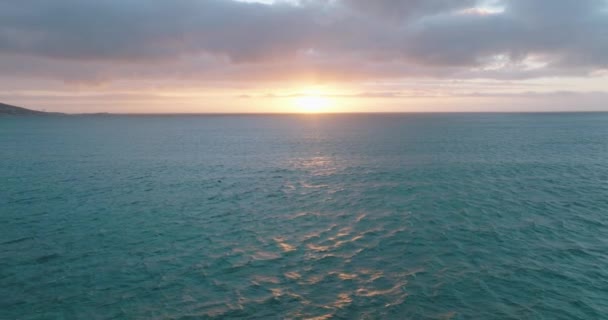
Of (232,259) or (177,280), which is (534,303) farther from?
(177,280)

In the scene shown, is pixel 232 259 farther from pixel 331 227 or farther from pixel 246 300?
pixel 331 227

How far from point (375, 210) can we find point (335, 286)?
60.0 ft

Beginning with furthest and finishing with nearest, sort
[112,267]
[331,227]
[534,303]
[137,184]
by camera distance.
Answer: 1. [137,184]
2. [331,227]
3. [112,267]
4. [534,303]

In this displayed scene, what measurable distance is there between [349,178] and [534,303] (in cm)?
3973

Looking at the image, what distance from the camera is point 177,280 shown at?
2372 centimetres

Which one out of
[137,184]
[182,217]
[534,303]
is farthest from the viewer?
[137,184]

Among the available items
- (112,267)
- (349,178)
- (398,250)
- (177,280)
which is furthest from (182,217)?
(349,178)

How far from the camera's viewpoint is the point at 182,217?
37.9m

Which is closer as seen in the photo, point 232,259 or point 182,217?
point 232,259

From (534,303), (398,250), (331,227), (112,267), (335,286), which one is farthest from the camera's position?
(331,227)

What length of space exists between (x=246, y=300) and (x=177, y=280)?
17.7ft

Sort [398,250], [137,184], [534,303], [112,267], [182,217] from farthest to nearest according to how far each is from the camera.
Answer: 1. [137,184]
2. [182,217]
3. [398,250]
4. [112,267]
5. [534,303]

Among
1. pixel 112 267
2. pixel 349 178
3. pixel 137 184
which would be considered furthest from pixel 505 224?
pixel 137 184

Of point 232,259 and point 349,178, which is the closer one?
point 232,259
